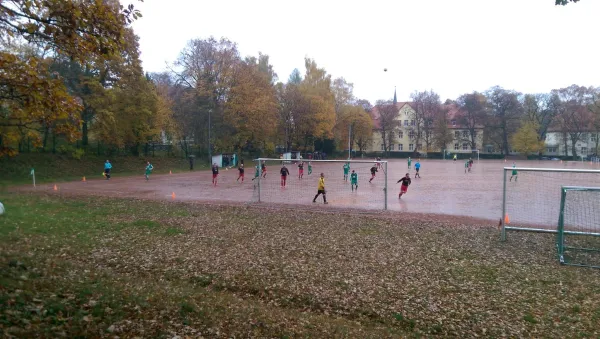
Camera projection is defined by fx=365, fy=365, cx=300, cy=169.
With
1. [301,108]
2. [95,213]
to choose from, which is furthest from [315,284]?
[301,108]

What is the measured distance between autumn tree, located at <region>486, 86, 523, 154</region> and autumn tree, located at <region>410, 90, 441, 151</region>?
11.4 m

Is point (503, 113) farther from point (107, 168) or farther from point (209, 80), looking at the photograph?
point (107, 168)

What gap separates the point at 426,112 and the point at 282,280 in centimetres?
8578

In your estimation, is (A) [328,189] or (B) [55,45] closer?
(B) [55,45]

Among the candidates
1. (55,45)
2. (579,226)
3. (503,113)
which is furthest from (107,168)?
(503,113)

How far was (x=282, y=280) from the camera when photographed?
7941 mm

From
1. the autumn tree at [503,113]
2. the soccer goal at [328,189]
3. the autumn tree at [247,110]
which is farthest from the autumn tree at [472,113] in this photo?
the soccer goal at [328,189]

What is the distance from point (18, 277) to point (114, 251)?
3.37 m

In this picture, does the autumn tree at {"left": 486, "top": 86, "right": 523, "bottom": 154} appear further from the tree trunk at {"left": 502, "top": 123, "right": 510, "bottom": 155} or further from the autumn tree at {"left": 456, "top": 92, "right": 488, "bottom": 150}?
the autumn tree at {"left": 456, "top": 92, "right": 488, "bottom": 150}

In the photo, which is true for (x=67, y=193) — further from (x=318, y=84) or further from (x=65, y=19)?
(x=318, y=84)

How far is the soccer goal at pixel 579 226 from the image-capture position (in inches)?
388

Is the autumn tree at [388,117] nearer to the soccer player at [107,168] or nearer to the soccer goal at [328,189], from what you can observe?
the soccer goal at [328,189]

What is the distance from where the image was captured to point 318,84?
231 ft

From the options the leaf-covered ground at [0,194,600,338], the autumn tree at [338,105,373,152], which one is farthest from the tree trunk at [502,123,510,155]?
the leaf-covered ground at [0,194,600,338]
